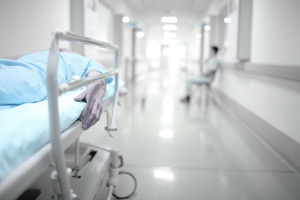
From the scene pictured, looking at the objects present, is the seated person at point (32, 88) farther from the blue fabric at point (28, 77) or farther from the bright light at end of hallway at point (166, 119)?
the bright light at end of hallway at point (166, 119)

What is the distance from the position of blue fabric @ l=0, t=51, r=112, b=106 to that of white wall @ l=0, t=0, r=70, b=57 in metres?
0.69

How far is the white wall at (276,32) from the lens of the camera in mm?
2449

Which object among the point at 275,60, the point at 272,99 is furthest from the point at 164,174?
the point at 275,60

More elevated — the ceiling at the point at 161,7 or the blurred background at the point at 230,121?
the ceiling at the point at 161,7

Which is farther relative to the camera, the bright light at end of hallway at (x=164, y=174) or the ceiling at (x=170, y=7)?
the ceiling at (x=170, y=7)

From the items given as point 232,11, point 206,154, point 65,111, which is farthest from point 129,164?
point 232,11

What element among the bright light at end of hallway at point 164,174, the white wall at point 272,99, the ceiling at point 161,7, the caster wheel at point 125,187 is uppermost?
the ceiling at point 161,7

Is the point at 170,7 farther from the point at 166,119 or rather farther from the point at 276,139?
the point at 276,139

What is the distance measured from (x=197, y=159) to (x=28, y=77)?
1753mm

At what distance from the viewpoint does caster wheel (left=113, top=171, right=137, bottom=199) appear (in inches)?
67.5

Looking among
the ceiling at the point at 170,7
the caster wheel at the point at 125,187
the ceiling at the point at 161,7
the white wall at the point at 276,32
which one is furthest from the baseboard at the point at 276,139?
the ceiling at the point at 170,7

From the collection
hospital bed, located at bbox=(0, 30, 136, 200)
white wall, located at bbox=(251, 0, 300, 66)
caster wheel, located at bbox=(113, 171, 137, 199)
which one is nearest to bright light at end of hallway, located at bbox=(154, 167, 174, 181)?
caster wheel, located at bbox=(113, 171, 137, 199)

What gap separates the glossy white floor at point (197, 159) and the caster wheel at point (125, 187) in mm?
60

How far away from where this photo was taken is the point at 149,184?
1.93 meters
